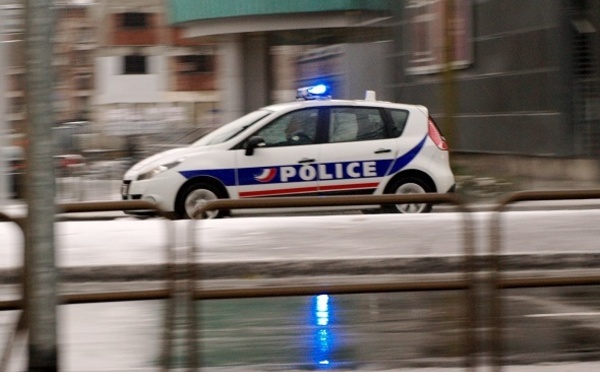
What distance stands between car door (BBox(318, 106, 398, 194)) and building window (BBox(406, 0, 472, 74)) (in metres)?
9.32

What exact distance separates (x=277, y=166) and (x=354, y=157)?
3.27ft

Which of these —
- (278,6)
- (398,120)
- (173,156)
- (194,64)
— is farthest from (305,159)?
(194,64)

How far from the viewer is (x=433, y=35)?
26.8 m

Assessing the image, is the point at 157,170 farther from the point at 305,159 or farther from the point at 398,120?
→ the point at 398,120

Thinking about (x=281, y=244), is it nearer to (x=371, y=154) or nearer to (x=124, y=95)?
(x=371, y=154)

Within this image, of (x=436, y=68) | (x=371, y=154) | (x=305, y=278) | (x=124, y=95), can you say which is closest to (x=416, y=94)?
(x=436, y=68)

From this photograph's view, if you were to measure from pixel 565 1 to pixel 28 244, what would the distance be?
16.6 meters

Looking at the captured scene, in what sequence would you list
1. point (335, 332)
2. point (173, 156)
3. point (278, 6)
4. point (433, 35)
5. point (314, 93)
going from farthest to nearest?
point (278, 6) → point (433, 35) → point (314, 93) → point (173, 156) → point (335, 332)

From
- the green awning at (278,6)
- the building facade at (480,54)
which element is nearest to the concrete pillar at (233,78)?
the building facade at (480,54)

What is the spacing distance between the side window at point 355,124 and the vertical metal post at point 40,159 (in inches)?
381

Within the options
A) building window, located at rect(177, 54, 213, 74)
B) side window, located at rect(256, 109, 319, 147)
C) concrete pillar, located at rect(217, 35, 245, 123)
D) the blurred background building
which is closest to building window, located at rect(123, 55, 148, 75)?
building window, located at rect(177, 54, 213, 74)

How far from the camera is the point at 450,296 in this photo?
29.8 ft

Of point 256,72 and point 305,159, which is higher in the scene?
point 256,72

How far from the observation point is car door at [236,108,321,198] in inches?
574
